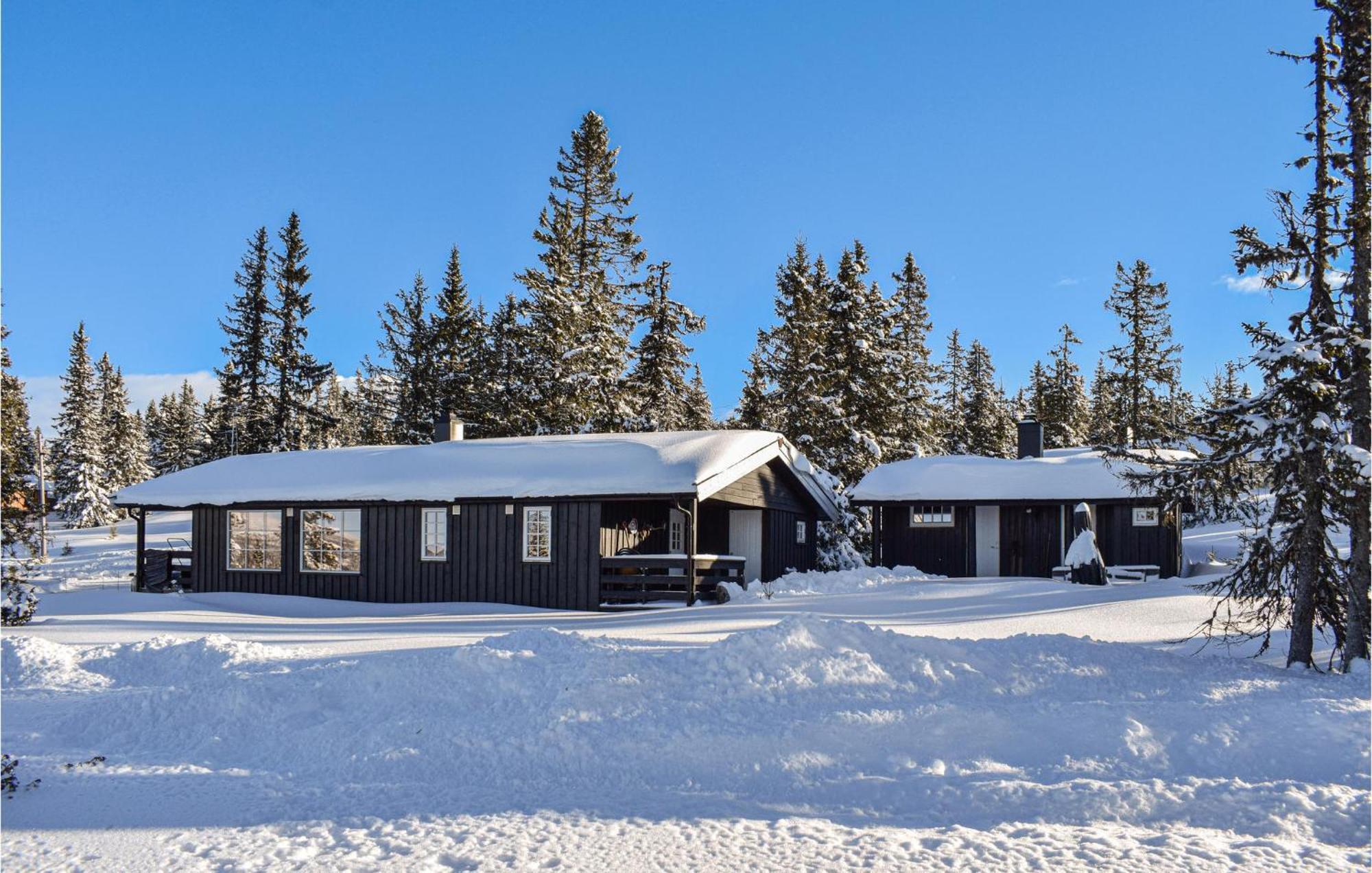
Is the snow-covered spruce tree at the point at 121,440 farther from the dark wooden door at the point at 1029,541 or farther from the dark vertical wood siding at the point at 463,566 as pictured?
the dark wooden door at the point at 1029,541

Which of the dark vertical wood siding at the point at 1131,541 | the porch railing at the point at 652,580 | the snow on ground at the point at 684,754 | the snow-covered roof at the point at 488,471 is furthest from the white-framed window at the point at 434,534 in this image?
the dark vertical wood siding at the point at 1131,541

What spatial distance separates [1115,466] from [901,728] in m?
21.2

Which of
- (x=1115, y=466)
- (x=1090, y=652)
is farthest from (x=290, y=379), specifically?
(x=1090, y=652)

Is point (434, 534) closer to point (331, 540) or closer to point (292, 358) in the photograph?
point (331, 540)

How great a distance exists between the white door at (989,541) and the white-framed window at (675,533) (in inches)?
331

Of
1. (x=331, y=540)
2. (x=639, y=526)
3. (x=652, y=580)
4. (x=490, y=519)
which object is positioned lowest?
(x=652, y=580)

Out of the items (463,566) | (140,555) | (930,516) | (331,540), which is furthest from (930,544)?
(140,555)

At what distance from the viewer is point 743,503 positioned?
68.3 ft

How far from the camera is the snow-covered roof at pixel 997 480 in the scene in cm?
2419

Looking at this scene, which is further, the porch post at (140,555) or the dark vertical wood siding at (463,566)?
the porch post at (140,555)

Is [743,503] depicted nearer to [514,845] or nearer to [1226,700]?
[1226,700]

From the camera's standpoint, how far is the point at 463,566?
1891 cm

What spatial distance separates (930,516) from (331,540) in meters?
14.9

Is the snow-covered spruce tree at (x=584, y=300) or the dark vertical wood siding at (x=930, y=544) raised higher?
the snow-covered spruce tree at (x=584, y=300)
